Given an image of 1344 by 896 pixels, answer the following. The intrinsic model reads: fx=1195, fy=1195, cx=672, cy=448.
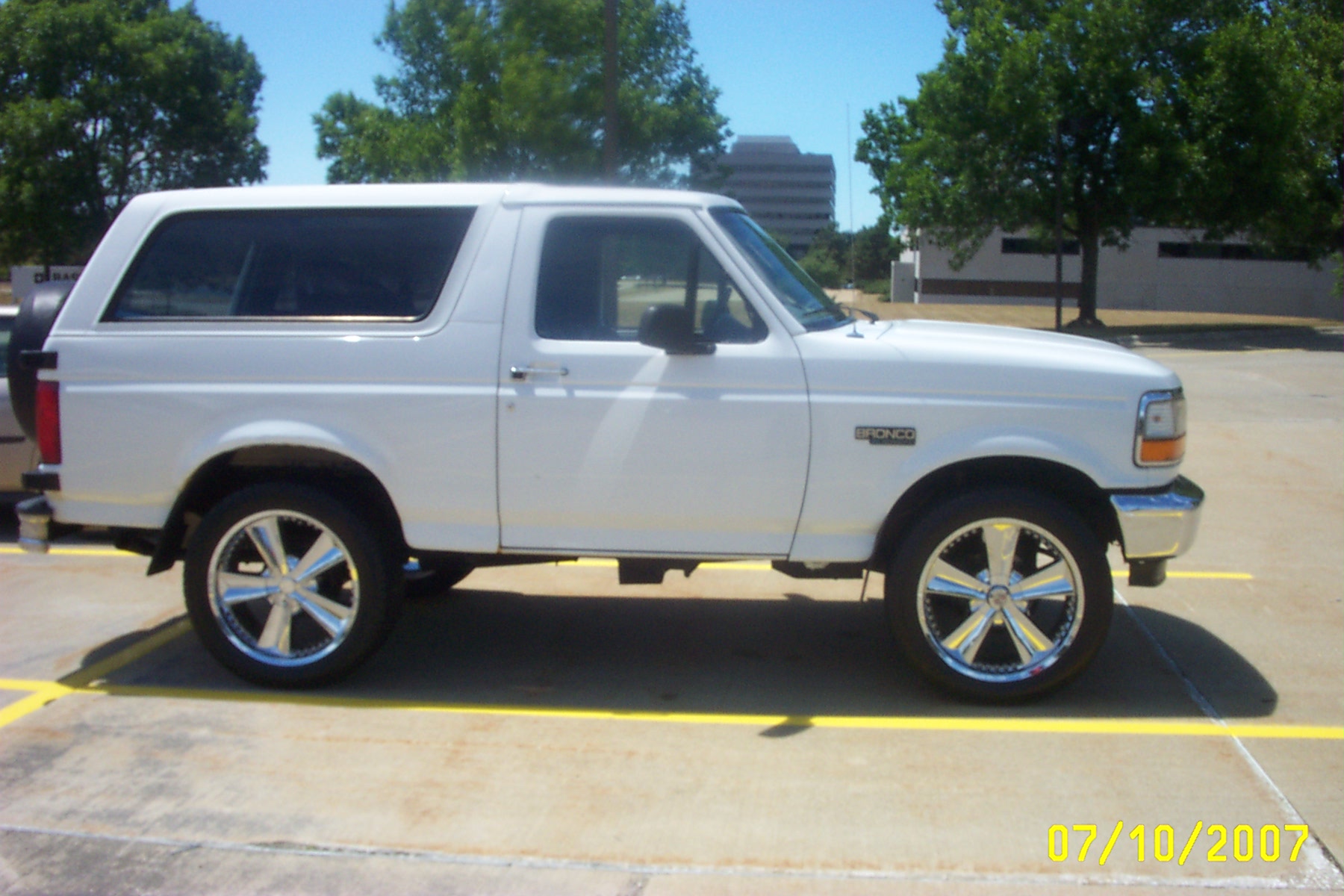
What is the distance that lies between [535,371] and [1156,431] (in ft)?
8.03

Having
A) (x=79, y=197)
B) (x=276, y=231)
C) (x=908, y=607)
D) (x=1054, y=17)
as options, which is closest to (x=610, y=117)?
(x=276, y=231)

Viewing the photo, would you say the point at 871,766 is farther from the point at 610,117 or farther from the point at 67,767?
the point at 610,117

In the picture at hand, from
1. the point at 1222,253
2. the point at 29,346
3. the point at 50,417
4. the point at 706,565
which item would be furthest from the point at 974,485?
the point at 1222,253

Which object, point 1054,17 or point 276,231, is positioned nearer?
point 276,231

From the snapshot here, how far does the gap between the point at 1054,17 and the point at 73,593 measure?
98.9 ft

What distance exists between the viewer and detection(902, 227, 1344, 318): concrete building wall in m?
51.2

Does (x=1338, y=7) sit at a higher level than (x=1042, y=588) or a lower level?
higher

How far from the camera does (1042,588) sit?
4.76 metres

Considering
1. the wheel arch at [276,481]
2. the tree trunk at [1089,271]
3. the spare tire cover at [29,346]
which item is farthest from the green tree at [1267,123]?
the spare tire cover at [29,346]

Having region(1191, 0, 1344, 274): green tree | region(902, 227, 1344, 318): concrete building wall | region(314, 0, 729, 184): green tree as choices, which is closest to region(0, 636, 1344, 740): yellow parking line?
region(314, 0, 729, 184): green tree

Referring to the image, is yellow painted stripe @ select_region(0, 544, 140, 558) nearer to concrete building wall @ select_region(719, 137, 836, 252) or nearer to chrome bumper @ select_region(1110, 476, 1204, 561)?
chrome bumper @ select_region(1110, 476, 1204, 561)

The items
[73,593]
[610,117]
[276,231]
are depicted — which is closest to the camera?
[276,231]

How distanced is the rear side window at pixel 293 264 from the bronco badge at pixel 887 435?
1835 mm

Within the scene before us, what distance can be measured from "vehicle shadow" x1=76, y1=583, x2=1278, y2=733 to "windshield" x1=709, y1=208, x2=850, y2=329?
1.58 m
